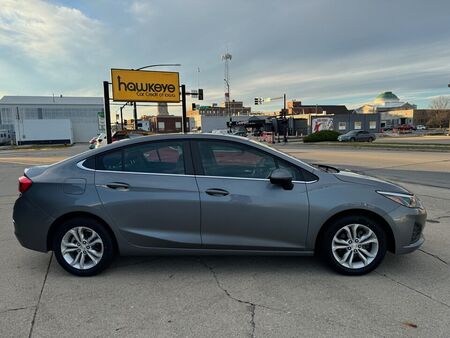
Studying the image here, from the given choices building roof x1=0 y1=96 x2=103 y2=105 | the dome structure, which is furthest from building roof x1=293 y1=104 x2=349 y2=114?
building roof x1=0 y1=96 x2=103 y2=105

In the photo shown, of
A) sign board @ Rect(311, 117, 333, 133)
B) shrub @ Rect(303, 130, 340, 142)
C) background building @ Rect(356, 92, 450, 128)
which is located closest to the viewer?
shrub @ Rect(303, 130, 340, 142)

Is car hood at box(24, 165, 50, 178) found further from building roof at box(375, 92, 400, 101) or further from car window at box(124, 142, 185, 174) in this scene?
building roof at box(375, 92, 400, 101)

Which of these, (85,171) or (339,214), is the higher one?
(85,171)

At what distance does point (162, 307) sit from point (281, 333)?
1111 mm

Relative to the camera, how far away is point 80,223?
154 inches

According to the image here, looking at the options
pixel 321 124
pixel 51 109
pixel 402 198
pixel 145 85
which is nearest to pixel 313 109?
pixel 321 124

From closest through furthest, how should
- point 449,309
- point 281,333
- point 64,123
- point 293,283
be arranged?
point 281,333, point 449,309, point 293,283, point 64,123

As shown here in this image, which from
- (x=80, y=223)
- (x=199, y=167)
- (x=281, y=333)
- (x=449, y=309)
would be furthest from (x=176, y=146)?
(x=449, y=309)

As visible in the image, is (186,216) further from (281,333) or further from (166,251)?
(281,333)

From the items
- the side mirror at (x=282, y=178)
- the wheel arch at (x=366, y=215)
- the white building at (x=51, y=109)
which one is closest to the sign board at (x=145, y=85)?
the side mirror at (x=282, y=178)

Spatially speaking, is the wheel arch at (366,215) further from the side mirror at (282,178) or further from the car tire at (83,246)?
the car tire at (83,246)

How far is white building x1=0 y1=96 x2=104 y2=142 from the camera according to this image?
79750 millimetres

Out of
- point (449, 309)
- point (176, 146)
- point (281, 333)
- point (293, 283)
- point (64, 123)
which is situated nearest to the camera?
point (281, 333)

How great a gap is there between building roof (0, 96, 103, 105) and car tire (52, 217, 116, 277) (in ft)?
289
